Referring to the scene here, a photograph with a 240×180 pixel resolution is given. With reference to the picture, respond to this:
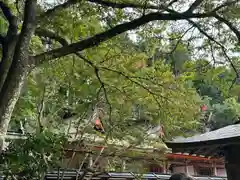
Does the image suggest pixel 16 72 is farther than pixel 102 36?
No

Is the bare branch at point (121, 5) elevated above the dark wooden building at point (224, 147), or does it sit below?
above

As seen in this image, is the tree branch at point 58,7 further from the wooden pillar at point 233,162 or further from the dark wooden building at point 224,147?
the wooden pillar at point 233,162

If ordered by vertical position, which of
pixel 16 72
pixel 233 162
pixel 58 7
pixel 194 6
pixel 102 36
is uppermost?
pixel 58 7

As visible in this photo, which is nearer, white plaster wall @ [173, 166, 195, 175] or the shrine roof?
the shrine roof

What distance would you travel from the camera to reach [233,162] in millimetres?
5719

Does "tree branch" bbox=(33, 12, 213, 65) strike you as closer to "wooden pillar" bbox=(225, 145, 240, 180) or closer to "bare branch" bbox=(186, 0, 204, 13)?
"bare branch" bbox=(186, 0, 204, 13)

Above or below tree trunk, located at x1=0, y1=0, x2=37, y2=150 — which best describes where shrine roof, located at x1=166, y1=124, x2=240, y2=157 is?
below

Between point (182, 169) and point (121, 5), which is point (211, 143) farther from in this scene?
point (182, 169)

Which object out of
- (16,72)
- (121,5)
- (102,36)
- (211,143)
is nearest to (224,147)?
(211,143)

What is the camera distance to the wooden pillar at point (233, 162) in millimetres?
5594

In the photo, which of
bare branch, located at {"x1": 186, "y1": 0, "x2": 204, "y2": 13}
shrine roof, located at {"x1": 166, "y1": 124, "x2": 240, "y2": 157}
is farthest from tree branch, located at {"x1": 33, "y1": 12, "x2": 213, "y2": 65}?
shrine roof, located at {"x1": 166, "y1": 124, "x2": 240, "y2": 157}

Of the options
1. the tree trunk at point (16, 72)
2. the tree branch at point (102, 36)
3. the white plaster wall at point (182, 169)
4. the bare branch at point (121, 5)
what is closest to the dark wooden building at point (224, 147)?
the tree branch at point (102, 36)

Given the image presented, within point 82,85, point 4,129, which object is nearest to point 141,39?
point 82,85

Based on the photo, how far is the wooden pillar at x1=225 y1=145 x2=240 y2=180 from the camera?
5594mm
